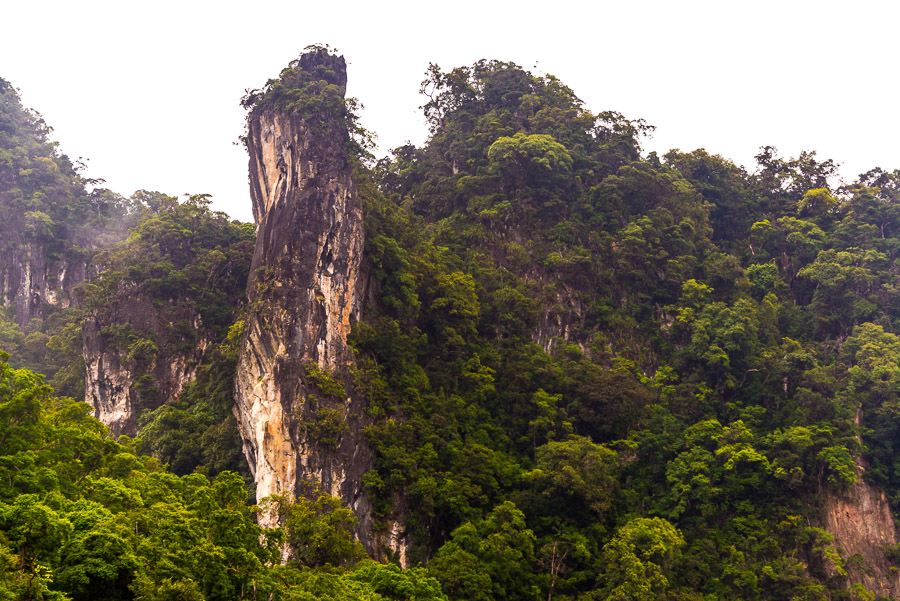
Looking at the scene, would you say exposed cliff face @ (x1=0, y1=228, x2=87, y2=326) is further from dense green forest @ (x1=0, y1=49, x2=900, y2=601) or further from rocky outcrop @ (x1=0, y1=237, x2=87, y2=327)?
dense green forest @ (x1=0, y1=49, x2=900, y2=601)

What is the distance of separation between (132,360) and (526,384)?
47.9 feet

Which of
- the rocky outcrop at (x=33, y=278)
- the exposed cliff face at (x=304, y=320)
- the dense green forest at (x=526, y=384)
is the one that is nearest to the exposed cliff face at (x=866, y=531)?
the dense green forest at (x=526, y=384)

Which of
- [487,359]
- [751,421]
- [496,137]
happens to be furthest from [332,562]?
[496,137]

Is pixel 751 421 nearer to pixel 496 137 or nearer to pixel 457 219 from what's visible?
pixel 457 219

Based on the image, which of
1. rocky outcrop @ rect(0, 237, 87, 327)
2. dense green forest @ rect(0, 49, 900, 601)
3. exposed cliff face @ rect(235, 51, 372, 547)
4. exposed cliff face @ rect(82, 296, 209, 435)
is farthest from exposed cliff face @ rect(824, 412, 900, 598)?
rocky outcrop @ rect(0, 237, 87, 327)

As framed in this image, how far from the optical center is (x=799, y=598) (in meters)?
20.2

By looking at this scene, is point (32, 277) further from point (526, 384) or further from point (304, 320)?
point (526, 384)

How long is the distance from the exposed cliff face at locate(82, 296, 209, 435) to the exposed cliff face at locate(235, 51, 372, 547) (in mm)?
4689

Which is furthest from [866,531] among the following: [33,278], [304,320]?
[33,278]

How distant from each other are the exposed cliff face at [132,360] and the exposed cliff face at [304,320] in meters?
4.69

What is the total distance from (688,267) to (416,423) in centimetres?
1503

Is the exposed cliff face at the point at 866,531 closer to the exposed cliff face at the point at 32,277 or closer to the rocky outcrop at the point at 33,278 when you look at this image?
the exposed cliff face at the point at 32,277

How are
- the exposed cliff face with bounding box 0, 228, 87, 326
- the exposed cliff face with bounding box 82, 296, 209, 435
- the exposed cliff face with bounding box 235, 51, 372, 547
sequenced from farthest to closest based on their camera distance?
1. the exposed cliff face with bounding box 0, 228, 87, 326
2. the exposed cliff face with bounding box 82, 296, 209, 435
3. the exposed cliff face with bounding box 235, 51, 372, 547

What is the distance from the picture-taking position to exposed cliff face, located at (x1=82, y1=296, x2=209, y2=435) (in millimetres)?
26375
